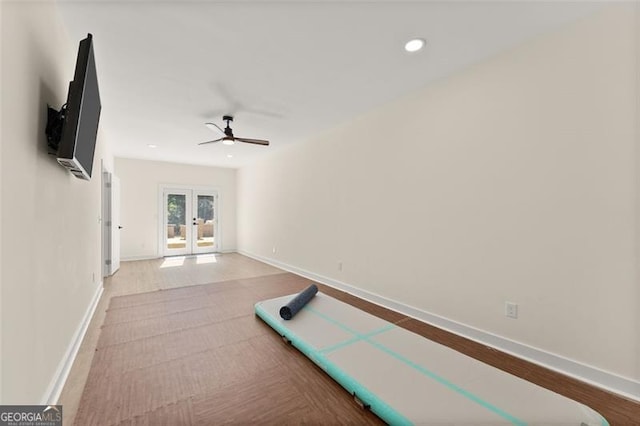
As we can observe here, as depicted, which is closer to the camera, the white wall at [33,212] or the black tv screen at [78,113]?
the white wall at [33,212]

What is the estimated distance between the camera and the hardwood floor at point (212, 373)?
1.57 meters

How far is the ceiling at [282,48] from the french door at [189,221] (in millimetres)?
3984

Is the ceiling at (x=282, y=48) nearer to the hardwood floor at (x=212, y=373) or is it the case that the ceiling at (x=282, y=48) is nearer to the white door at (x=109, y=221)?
the white door at (x=109, y=221)

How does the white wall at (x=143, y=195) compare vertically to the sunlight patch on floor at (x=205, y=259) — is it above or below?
above

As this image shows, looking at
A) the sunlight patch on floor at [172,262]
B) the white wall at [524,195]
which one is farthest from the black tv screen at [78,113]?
the sunlight patch on floor at [172,262]

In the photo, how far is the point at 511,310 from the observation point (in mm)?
2271

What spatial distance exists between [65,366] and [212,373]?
1.11 meters

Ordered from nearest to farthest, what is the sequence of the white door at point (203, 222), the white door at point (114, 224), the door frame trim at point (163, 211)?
the white door at point (114, 224) < the door frame trim at point (163, 211) < the white door at point (203, 222)

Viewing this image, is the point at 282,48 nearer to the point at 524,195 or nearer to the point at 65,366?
the point at 524,195

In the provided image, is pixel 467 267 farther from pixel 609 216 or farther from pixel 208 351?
pixel 208 351

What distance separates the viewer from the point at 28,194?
1.33m

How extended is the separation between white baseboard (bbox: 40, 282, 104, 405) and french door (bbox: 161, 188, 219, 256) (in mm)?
4711

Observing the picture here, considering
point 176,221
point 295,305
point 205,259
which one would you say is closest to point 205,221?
point 176,221

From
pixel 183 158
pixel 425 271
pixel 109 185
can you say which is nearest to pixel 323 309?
pixel 425 271
